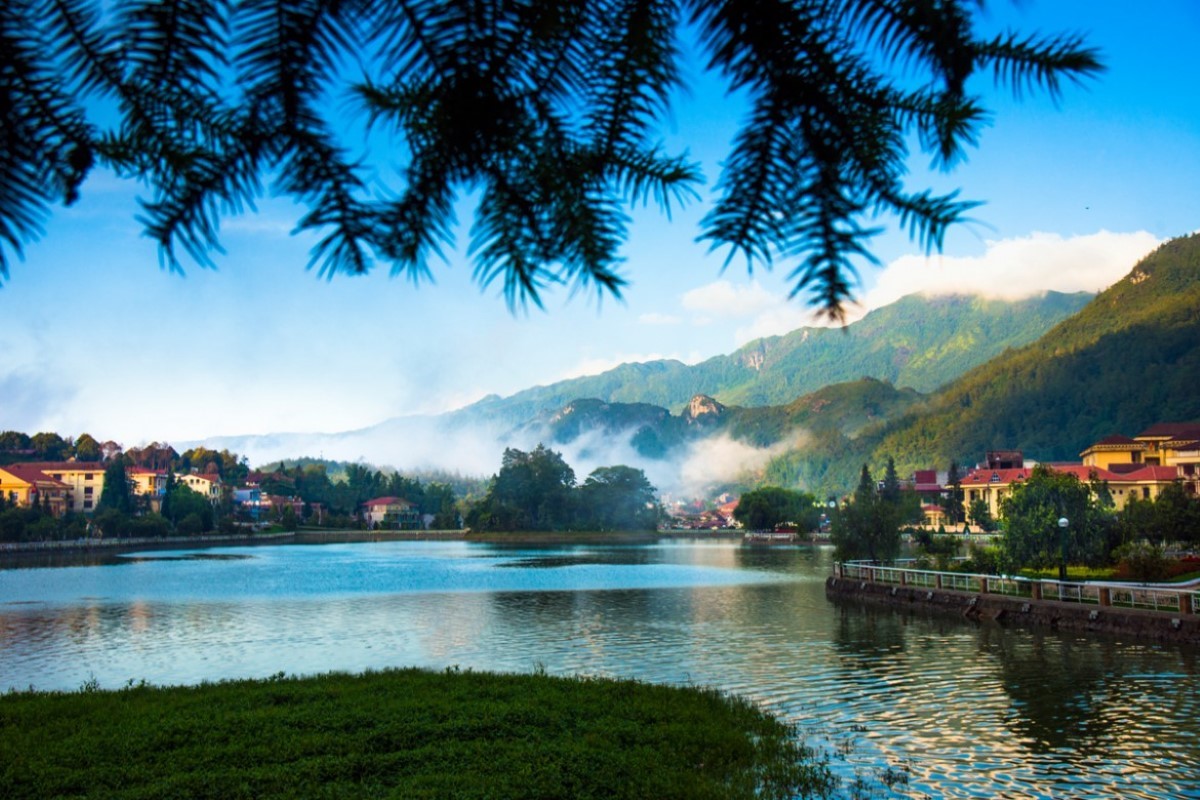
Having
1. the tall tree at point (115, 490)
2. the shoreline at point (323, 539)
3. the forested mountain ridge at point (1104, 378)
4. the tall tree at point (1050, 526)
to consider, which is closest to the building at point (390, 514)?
the shoreline at point (323, 539)

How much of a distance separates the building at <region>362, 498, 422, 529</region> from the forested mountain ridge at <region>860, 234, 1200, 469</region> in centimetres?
11707

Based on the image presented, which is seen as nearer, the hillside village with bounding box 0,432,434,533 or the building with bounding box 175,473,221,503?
the hillside village with bounding box 0,432,434,533

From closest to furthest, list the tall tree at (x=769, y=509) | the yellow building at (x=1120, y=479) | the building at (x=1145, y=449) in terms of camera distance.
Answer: the yellow building at (x=1120, y=479) → the building at (x=1145, y=449) → the tall tree at (x=769, y=509)

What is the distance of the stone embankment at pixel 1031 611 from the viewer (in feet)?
80.4

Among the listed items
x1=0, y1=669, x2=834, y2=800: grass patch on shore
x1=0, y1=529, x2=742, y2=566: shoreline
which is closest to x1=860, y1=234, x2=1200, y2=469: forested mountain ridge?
x1=0, y1=529, x2=742, y2=566: shoreline

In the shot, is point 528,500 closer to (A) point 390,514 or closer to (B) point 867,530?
(A) point 390,514

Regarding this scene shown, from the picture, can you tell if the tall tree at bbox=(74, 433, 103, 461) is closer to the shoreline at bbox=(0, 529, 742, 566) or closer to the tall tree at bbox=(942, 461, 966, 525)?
the shoreline at bbox=(0, 529, 742, 566)

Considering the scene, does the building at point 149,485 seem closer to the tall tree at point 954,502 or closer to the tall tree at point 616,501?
the tall tree at point 616,501

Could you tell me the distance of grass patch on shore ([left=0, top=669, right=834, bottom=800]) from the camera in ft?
36.2

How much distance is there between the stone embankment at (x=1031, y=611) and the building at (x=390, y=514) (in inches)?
5920

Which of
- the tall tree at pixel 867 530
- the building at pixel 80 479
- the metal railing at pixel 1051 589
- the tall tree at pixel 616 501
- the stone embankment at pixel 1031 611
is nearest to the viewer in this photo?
the stone embankment at pixel 1031 611

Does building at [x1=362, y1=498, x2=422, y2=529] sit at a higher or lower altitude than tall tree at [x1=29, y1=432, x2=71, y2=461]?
lower

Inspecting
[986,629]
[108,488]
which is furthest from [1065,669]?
[108,488]

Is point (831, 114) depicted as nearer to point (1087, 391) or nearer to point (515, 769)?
point (515, 769)
